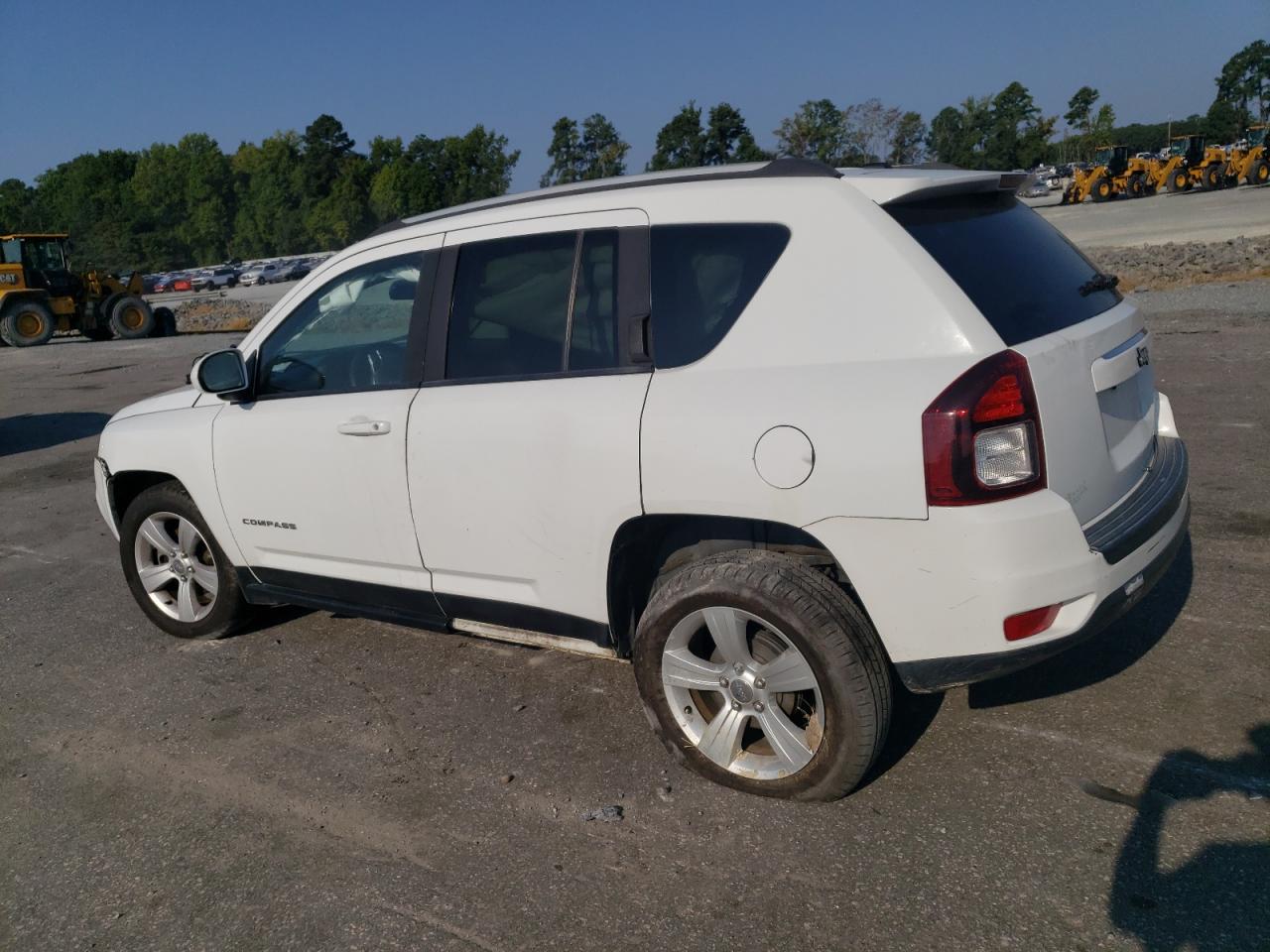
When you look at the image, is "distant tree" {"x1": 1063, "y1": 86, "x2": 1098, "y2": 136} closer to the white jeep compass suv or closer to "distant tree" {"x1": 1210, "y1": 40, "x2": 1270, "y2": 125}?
"distant tree" {"x1": 1210, "y1": 40, "x2": 1270, "y2": 125}

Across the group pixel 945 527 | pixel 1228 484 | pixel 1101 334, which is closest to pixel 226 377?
pixel 945 527

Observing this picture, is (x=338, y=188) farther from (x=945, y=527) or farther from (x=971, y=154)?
(x=945, y=527)

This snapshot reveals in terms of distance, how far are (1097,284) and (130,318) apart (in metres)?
28.8

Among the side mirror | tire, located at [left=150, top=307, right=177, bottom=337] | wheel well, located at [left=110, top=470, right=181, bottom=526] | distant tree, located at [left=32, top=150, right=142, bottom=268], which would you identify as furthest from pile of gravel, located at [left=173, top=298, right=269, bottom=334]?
distant tree, located at [left=32, top=150, right=142, bottom=268]

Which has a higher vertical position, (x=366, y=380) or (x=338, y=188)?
(x=338, y=188)

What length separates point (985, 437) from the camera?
2838 millimetres

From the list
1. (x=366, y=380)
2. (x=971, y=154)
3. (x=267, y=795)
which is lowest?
(x=267, y=795)

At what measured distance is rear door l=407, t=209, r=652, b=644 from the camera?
346 centimetres

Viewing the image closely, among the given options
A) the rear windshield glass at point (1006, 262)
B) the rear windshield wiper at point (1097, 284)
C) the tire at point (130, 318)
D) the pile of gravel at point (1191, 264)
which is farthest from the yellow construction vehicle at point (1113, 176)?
the rear windshield glass at point (1006, 262)

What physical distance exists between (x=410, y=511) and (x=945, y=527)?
2.05 metres

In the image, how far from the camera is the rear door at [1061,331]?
2984mm

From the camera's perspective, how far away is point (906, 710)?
3879 millimetres

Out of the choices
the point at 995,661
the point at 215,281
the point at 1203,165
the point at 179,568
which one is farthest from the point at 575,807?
the point at 215,281

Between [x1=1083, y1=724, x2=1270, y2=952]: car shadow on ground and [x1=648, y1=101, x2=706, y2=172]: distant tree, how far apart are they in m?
53.6
